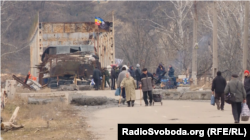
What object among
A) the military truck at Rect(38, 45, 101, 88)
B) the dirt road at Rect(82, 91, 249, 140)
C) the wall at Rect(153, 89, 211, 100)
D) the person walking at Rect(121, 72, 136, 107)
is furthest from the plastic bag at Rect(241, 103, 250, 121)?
the military truck at Rect(38, 45, 101, 88)

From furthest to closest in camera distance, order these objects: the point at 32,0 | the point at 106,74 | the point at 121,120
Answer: the point at 32,0
the point at 106,74
the point at 121,120

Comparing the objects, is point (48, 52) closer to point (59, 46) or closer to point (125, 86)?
point (59, 46)

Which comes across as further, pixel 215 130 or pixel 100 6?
pixel 100 6

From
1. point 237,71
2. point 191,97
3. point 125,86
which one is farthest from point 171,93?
point 237,71

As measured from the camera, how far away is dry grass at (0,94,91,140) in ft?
47.2

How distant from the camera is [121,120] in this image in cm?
1775

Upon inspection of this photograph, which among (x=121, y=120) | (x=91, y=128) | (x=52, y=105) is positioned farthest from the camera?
(x=52, y=105)

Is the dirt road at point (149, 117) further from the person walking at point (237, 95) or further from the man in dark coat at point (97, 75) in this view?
the man in dark coat at point (97, 75)

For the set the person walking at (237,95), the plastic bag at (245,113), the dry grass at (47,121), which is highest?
the person walking at (237,95)

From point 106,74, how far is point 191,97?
10.3 meters

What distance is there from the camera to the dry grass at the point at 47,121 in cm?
1439

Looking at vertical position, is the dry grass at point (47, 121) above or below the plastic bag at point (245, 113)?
below

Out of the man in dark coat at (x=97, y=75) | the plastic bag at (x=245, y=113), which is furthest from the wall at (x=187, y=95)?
the plastic bag at (x=245, y=113)

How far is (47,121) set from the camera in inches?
656
